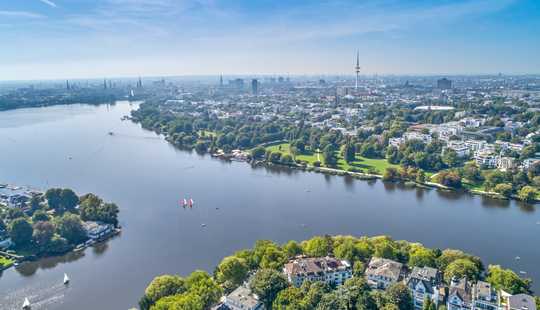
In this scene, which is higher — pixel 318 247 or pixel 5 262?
pixel 318 247

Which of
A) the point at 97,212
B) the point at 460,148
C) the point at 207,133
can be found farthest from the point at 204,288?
the point at 207,133

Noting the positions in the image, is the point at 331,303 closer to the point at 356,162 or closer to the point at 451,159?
the point at 356,162

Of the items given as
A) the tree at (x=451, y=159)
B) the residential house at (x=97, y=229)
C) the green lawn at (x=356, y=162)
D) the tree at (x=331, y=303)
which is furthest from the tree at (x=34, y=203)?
the tree at (x=451, y=159)

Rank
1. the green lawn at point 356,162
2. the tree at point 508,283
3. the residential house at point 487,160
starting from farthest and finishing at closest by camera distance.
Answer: the green lawn at point 356,162, the residential house at point 487,160, the tree at point 508,283

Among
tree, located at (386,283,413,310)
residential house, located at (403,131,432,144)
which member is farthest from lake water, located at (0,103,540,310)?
residential house, located at (403,131,432,144)

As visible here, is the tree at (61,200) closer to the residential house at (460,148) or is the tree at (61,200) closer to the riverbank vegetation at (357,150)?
the riverbank vegetation at (357,150)
